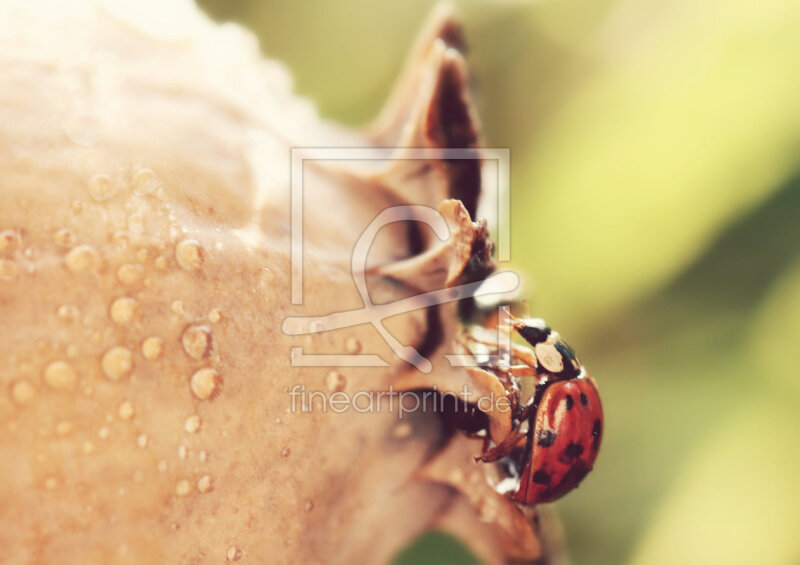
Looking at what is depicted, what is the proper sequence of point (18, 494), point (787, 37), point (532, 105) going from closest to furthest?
1. point (18, 494)
2. point (787, 37)
3. point (532, 105)

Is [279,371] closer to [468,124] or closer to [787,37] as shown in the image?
[468,124]

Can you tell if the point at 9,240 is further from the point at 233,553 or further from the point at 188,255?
the point at 233,553

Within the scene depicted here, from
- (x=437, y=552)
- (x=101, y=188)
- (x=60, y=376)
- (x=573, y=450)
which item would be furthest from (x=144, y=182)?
(x=437, y=552)

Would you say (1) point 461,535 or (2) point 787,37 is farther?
(2) point 787,37

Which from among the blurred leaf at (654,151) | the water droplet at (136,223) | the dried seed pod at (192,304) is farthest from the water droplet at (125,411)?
the blurred leaf at (654,151)

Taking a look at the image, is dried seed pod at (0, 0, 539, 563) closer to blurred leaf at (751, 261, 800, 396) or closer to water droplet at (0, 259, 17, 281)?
water droplet at (0, 259, 17, 281)

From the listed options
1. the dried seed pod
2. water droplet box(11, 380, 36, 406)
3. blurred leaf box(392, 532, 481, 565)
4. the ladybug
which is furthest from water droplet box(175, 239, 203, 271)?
blurred leaf box(392, 532, 481, 565)

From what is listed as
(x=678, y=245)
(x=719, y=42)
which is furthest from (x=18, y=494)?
Answer: (x=719, y=42)
